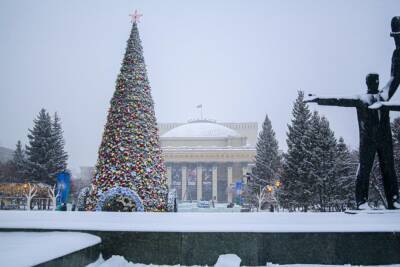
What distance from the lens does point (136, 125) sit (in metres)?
10.4

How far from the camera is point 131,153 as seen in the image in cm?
1012

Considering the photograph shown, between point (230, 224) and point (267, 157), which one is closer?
point (230, 224)

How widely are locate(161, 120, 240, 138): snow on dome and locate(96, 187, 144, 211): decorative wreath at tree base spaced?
215 ft

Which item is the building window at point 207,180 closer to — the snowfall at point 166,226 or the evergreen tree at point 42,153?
the evergreen tree at point 42,153

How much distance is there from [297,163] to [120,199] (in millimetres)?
19530

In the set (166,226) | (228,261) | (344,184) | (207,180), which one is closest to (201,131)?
(207,180)

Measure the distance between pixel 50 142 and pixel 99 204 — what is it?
26236mm

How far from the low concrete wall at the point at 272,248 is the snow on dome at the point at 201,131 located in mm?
70159

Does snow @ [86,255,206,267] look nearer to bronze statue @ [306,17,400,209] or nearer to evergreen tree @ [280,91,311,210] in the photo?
bronze statue @ [306,17,400,209]

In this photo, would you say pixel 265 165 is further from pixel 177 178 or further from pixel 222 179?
pixel 177 178

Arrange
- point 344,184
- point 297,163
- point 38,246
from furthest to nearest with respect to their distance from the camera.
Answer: point 297,163
point 344,184
point 38,246

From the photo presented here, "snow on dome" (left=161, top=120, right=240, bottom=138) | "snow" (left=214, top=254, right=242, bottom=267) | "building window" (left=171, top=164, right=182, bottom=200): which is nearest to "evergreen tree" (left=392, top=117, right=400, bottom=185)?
"snow" (left=214, top=254, right=242, bottom=267)

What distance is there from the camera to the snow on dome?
75688 millimetres

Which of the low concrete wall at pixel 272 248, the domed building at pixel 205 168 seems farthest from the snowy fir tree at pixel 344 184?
the domed building at pixel 205 168
